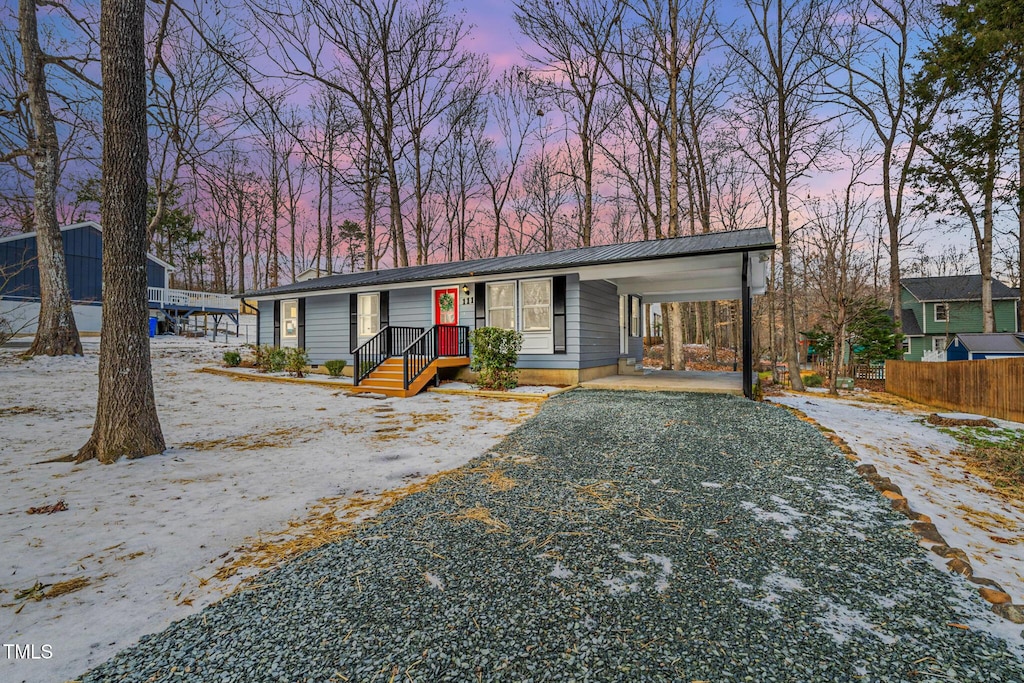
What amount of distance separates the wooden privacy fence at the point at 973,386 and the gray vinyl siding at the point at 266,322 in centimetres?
1829

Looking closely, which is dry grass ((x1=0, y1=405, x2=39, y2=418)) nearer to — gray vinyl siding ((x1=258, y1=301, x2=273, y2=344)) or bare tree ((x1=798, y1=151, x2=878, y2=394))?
gray vinyl siding ((x1=258, y1=301, x2=273, y2=344))

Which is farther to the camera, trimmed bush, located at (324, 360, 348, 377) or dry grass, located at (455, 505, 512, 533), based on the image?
trimmed bush, located at (324, 360, 348, 377)

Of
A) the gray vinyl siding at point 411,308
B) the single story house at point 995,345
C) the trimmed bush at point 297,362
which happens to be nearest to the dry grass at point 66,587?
the gray vinyl siding at point 411,308

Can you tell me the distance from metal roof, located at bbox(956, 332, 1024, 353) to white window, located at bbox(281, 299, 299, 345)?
2064 cm

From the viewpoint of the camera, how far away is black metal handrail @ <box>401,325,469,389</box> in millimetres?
9195

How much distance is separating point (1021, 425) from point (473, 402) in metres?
8.85

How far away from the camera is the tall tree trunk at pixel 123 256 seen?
420 centimetres

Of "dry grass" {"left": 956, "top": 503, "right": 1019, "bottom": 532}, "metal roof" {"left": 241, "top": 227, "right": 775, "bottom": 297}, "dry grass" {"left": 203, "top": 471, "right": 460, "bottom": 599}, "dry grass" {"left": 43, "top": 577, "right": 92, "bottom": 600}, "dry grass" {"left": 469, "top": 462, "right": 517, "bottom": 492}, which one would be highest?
"metal roof" {"left": 241, "top": 227, "right": 775, "bottom": 297}

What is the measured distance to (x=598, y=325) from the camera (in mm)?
10641

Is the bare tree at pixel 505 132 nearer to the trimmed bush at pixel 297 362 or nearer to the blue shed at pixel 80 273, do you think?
the trimmed bush at pixel 297 362

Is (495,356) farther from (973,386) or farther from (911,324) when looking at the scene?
(911,324)

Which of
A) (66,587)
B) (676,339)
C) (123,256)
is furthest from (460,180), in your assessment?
(66,587)

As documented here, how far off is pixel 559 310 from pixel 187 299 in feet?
68.2

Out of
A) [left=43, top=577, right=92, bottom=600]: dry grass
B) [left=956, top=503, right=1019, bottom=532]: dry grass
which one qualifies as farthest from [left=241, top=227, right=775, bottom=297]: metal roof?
[left=43, top=577, right=92, bottom=600]: dry grass
